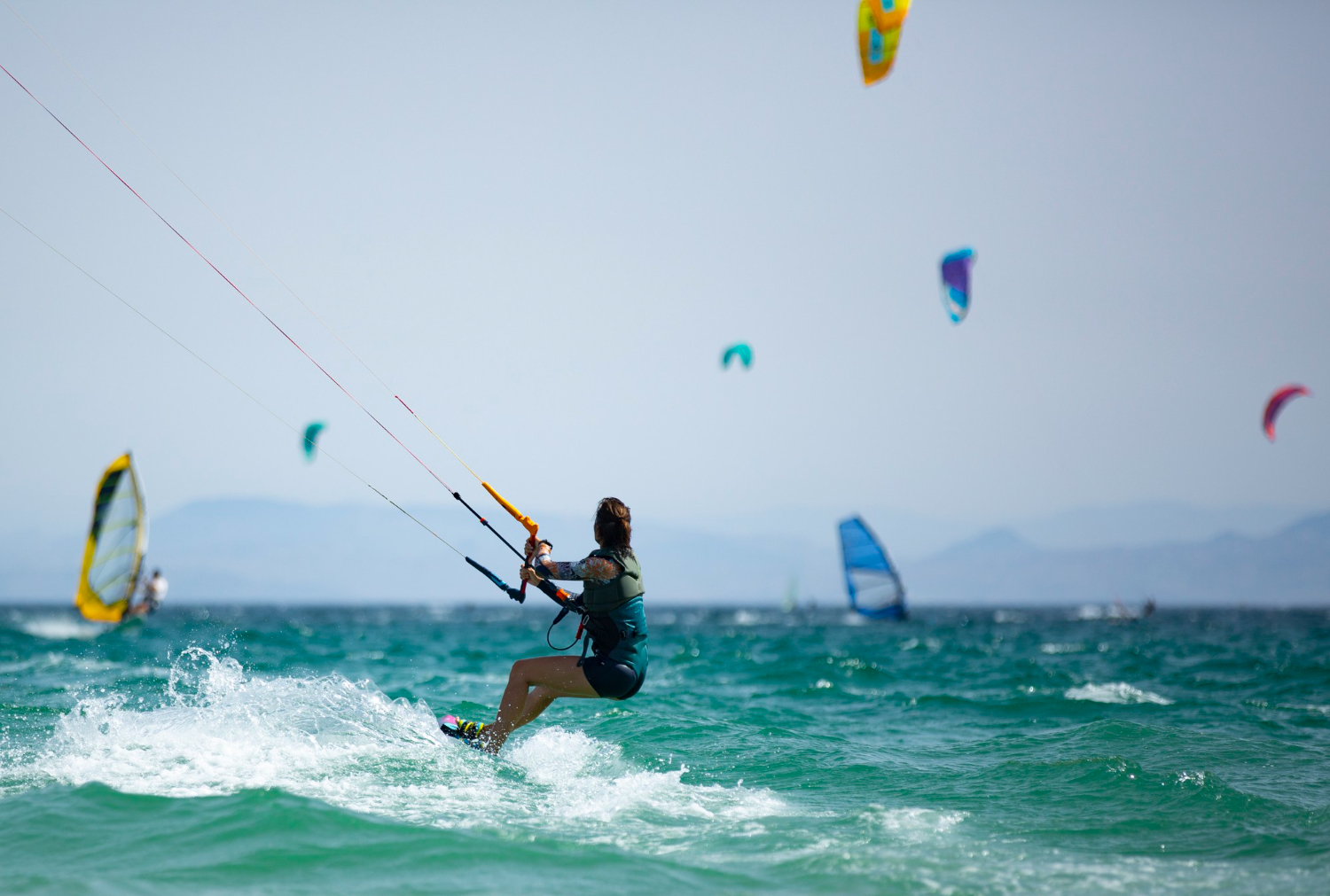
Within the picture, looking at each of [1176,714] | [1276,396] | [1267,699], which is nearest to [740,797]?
[1176,714]

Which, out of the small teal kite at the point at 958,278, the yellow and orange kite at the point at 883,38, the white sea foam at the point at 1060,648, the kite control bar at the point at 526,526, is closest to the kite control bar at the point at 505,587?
the kite control bar at the point at 526,526

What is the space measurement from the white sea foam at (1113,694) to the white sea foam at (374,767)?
7088 millimetres

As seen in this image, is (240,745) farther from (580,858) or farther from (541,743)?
(580,858)

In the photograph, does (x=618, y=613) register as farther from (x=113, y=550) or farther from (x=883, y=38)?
(x=113, y=550)

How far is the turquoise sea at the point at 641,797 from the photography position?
462 cm

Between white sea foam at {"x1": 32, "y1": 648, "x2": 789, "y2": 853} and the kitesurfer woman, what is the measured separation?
55 centimetres

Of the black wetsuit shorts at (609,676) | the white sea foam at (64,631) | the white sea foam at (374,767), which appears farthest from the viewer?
the white sea foam at (64,631)

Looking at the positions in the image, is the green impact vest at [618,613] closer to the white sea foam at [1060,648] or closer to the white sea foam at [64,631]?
the white sea foam at [1060,648]

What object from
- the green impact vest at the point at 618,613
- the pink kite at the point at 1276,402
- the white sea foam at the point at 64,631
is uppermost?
the pink kite at the point at 1276,402

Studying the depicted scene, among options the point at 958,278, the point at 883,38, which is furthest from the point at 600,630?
the point at 958,278

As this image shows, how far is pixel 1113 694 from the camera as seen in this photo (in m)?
12.9

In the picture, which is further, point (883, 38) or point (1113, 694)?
point (1113, 694)

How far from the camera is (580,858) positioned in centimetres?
479

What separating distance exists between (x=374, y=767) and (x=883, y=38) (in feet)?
31.8
